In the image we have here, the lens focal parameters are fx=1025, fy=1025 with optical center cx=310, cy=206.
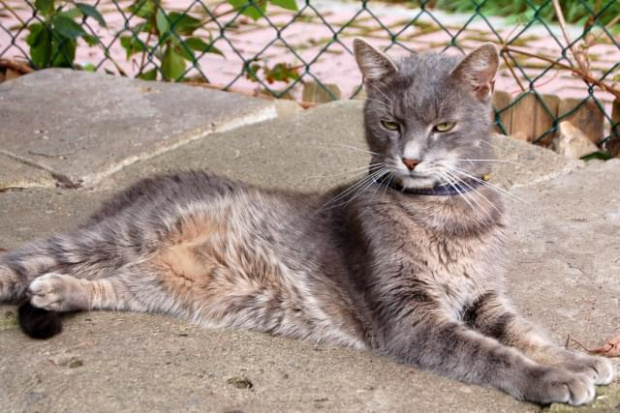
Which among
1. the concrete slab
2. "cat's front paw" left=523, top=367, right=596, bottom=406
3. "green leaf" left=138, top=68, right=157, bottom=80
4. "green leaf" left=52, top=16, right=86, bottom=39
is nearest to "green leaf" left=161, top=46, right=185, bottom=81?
"green leaf" left=138, top=68, right=157, bottom=80

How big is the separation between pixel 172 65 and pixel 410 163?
299 centimetres

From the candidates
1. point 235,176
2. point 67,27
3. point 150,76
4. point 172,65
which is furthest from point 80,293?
point 150,76

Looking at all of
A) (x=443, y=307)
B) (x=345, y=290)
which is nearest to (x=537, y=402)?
(x=443, y=307)

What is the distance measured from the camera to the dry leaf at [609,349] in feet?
10.1

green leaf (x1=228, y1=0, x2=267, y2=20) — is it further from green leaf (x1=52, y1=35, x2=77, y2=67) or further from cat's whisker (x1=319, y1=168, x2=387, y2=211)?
cat's whisker (x1=319, y1=168, x2=387, y2=211)

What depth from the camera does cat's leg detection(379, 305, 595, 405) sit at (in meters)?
2.80

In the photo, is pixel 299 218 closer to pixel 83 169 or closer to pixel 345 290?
pixel 345 290

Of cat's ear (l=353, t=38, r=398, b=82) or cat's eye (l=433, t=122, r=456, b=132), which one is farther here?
cat's ear (l=353, t=38, r=398, b=82)

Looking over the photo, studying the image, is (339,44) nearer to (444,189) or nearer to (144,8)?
(144,8)

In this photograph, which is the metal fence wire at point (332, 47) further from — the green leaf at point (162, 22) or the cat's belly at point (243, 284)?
the cat's belly at point (243, 284)

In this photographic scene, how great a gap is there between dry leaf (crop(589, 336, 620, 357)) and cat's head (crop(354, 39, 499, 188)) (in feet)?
2.16

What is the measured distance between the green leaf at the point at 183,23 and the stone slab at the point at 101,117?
0.39 meters

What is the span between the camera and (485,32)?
25.1 ft

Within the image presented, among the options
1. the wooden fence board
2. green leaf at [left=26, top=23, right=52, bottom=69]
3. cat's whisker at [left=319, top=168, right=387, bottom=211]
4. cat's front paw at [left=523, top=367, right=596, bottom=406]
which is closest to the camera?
cat's front paw at [left=523, top=367, right=596, bottom=406]
